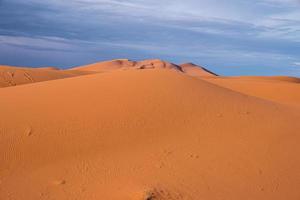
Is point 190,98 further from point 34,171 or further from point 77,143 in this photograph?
point 34,171

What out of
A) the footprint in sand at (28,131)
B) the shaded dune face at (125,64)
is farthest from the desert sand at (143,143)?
the shaded dune face at (125,64)

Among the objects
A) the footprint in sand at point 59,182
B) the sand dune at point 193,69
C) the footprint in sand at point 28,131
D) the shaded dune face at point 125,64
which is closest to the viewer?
the footprint in sand at point 59,182

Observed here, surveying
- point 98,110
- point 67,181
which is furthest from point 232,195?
point 98,110

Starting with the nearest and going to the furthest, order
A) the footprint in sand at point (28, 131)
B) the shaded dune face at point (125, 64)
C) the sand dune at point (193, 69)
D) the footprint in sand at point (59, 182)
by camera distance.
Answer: the footprint in sand at point (59, 182)
the footprint in sand at point (28, 131)
the shaded dune face at point (125, 64)
the sand dune at point (193, 69)

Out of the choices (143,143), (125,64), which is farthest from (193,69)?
(143,143)

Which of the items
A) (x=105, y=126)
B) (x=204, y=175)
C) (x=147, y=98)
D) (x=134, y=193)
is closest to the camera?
(x=134, y=193)

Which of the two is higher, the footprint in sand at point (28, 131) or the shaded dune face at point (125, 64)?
the footprint in sand at point (28, 131)

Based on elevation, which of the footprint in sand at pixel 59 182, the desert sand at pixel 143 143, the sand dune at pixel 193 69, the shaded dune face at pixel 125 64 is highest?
the desert sand at pixel 143 143

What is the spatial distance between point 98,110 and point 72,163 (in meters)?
1.92

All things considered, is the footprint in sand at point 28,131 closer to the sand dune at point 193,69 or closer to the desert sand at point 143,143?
the desert sand at point 143,143

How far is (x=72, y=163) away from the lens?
6.22 metres

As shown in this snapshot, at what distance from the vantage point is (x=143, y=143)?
7.05 metres

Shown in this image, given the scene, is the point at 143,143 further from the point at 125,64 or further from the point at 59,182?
the point at 125,64

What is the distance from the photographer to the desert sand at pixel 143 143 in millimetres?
5633
